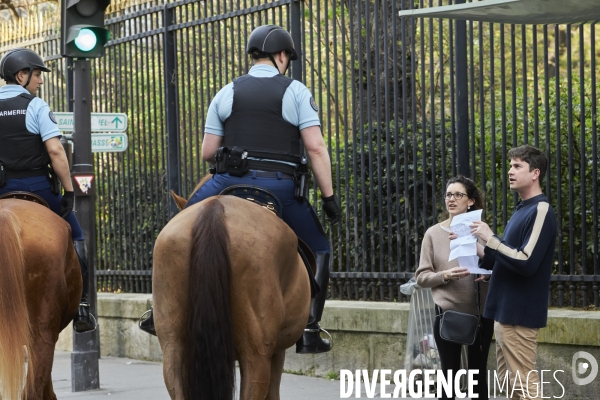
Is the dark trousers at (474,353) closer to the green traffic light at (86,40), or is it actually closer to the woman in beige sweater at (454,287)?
the woman in beige sweater at (454,287)

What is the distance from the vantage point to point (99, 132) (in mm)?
10930

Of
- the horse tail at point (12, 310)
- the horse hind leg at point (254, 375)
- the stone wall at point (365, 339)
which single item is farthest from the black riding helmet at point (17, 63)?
the stone wall at point (365, 339)

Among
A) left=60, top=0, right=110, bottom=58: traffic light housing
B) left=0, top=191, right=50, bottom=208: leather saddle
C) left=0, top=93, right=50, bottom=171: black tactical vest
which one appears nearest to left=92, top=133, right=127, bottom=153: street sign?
left=60, top=0, right=110, bottom=58: traffic light housing

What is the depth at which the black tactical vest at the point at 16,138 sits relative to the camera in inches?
289

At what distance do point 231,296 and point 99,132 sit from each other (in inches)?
229

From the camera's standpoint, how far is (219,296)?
17.6ft

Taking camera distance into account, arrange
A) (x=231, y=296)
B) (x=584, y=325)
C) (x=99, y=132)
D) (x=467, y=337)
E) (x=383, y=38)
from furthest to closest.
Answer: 1. (x=99, y=132)
2. (x=383, y=38)
3. (x=584, y=325)
4. (x=467, y=337)
5. (x=231, y=296)

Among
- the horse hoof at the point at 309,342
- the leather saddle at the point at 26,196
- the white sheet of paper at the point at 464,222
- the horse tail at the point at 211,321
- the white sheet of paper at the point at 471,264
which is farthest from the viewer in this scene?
the leather saddle at the point at 26,196

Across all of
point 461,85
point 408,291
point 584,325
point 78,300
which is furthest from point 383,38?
point 78,300

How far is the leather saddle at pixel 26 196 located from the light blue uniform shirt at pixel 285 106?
5.24 feet

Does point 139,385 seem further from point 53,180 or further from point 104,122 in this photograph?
point 53,180

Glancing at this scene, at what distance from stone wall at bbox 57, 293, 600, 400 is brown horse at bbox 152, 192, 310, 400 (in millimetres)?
3207

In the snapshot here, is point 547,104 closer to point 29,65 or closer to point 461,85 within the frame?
point 461,85

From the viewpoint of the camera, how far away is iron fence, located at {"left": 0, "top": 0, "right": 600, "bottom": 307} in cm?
876
